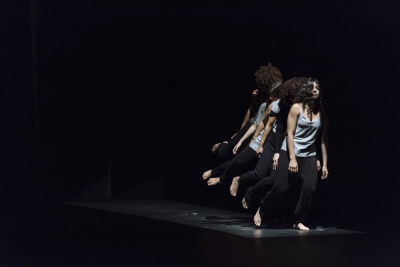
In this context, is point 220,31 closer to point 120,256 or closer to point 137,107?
point 137,107

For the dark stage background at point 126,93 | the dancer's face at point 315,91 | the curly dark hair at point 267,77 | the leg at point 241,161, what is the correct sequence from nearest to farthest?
the dancer's face at point 315,91, the curly dark hair at point 267,77, the leg at point 241,161, the dark stage background at point 126,93

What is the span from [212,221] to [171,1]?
12.6ft

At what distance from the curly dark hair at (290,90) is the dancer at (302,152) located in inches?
4.4

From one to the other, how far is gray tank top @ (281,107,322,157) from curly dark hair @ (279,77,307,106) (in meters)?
0.27

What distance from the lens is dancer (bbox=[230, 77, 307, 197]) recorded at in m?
10.6

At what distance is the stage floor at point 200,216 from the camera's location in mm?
10414

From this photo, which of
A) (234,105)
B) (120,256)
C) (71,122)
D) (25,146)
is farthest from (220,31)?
(120,256)

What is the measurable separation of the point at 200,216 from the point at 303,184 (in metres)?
2.07

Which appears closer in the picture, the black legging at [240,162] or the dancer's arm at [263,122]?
the dancer's arm at [263,122]

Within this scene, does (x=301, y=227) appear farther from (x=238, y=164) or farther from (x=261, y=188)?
(x=238, y=164)

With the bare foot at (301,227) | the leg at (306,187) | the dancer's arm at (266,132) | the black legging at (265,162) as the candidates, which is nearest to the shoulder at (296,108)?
the dancer's arm at (266,132)

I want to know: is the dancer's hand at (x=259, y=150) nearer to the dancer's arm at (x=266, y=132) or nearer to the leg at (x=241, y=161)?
the dancer's arm at (x=266, y=132)

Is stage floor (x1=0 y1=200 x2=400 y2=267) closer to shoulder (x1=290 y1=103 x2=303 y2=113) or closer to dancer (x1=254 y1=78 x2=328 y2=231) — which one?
dancer (x1=254 y1=78 x2=328 y2=231)

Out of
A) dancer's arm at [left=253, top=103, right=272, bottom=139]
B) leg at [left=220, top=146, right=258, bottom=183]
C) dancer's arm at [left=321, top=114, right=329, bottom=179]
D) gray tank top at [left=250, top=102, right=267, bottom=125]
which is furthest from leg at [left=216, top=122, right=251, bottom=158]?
dancer's arm at [left=321, top=114, right=329, bottom=179]
